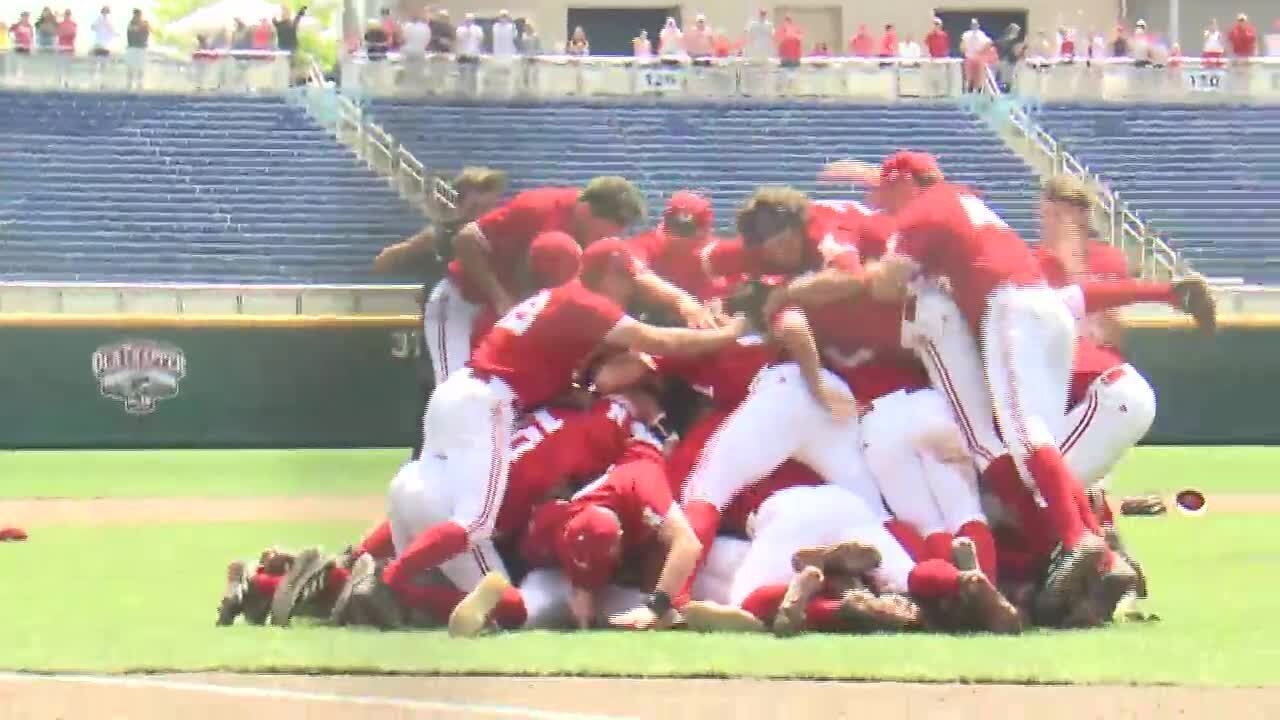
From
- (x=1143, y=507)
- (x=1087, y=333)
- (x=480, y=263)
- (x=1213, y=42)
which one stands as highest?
(x=1213, y=42)

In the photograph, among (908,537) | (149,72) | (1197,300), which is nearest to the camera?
(908,537)

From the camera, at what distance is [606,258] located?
5734mm

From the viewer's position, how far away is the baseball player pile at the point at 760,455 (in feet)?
18.2

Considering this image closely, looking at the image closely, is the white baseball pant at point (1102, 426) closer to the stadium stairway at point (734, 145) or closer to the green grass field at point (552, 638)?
the green grass field at point (552, 638)

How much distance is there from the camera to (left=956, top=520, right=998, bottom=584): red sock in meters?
5.62

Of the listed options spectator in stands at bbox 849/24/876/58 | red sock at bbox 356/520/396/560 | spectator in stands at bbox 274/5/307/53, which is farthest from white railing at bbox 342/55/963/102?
red sock at bbox 356/520/396/560

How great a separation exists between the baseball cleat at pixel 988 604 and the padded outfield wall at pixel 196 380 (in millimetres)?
9742

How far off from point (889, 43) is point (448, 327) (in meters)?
9.06

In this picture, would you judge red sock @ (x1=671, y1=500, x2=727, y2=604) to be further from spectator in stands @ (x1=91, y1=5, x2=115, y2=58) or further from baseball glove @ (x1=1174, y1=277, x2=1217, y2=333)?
spectator in stands @ (x1=91, y1=5, x2=115, y2=58)

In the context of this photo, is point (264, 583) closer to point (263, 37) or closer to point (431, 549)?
point (431, 549)

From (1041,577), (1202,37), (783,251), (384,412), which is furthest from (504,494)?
(1202,37)

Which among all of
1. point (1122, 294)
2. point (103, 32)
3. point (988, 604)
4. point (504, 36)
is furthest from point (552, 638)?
point (103, 32)

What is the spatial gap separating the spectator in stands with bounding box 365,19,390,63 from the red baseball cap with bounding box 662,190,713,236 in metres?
1.59

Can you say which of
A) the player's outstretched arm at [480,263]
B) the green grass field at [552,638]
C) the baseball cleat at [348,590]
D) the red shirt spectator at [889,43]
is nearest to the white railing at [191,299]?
the red shirt spectator at [889,43]
